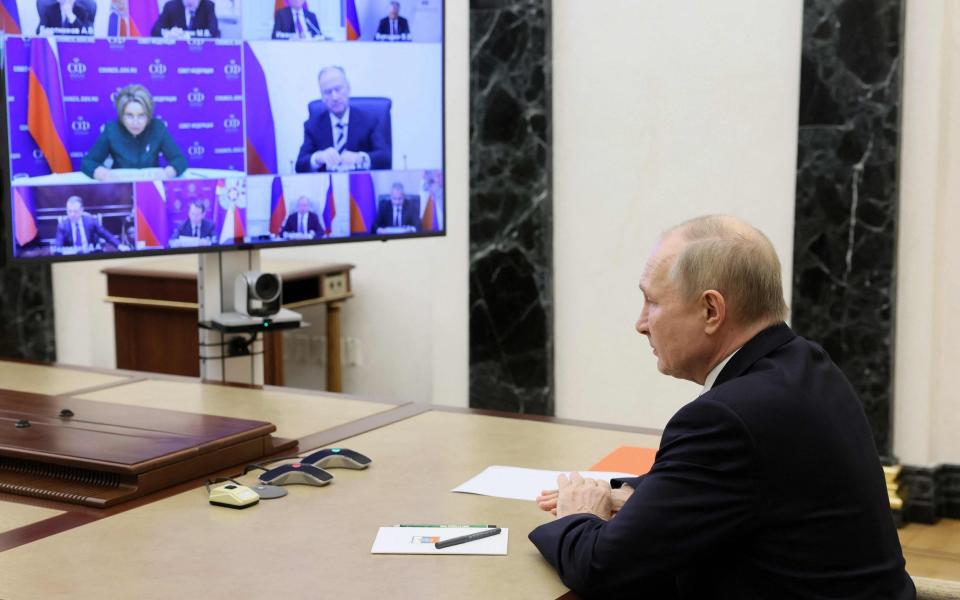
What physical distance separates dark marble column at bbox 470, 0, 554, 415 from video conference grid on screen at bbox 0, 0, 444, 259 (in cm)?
117

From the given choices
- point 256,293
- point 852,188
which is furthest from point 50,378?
point 852,188

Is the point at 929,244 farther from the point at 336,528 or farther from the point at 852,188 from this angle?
the point at 336,528

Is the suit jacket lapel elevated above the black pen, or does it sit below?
above

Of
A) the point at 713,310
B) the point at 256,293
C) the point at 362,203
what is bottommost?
the point at 256,293

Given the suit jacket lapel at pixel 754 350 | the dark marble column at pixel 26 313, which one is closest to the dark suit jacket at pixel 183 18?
the suit jacket lapel at pixel 754 350

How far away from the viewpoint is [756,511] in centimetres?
165

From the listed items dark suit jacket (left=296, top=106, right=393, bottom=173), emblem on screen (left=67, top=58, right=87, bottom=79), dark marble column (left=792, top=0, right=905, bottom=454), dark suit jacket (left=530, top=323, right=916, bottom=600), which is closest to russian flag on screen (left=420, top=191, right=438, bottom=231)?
dark suit jacket (left=296, top=106, right=393, bottom=173)

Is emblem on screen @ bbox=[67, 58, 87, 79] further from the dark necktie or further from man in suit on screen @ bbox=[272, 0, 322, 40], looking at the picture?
the dark necktie

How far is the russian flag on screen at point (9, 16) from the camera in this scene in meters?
2.61

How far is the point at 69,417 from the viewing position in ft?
8.00

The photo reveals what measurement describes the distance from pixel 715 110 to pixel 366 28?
1.50 meters

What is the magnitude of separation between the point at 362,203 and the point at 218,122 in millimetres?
472

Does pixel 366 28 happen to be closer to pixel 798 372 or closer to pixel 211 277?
pixel 211 277

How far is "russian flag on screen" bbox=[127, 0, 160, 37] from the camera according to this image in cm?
276
